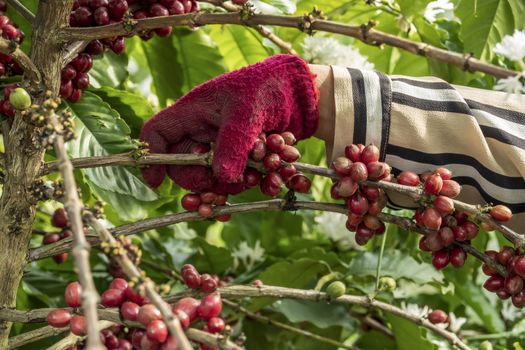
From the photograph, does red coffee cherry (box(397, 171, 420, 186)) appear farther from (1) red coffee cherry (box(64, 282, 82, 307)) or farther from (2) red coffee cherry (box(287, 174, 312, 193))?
(1) red coffee cherry (box(64, 282, 82, 307))

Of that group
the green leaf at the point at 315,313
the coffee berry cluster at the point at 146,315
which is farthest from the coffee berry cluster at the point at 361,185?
the green leaf at the point at 315,313

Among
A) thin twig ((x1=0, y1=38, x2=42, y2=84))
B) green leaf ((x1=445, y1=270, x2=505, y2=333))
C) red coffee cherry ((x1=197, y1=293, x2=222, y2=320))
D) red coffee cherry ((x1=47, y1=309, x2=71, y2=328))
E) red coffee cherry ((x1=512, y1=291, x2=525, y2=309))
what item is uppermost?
thin twig ((x1=0, y1=38, x2=42, y2=84))

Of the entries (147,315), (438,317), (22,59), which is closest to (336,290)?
(438,317)

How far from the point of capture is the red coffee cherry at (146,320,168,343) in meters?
0.61

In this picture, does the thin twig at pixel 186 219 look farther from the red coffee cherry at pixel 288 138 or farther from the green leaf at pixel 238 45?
the green leaf at pixel 238 45

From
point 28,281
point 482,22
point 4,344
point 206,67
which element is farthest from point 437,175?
point 28,281

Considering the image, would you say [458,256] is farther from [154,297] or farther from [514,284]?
[154,297]

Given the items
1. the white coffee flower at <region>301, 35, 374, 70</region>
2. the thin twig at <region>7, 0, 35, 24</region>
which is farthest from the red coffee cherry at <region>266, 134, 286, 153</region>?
the white coffee flower at <region>301, 35, 374, 70</region>

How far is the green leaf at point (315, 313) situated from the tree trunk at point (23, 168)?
1.71 ft

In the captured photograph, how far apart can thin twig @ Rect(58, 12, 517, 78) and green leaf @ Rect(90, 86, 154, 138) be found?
0.88 ft

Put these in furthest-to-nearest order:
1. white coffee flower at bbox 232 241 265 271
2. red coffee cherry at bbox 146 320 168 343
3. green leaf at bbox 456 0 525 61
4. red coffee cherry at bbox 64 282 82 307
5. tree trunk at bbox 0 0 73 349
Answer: white coffee flower at bbox 232 241 265 271, green leaf at bbox 456 0 525 61, tree trunk at bbox 0 0 73 349, red coffee cherry at bbox 64 282 82 307, red coffee cherry at bbox 146 320 168 343

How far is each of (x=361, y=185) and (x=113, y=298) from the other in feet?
0.99

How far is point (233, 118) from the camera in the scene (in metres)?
0.81

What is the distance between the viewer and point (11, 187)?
0.81 metres
